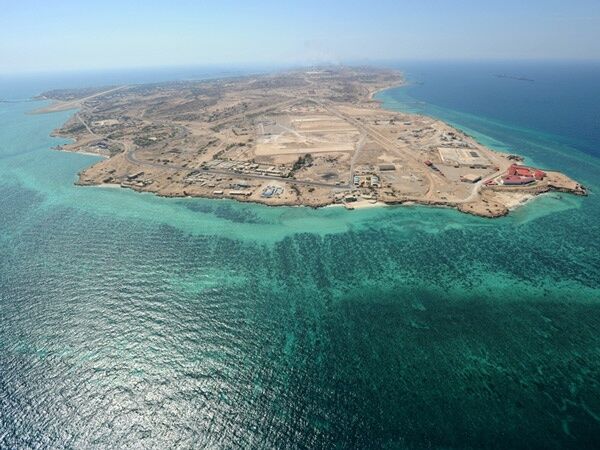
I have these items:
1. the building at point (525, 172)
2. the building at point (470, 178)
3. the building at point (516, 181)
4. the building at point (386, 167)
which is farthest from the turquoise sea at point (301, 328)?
the building at point (386, 167)

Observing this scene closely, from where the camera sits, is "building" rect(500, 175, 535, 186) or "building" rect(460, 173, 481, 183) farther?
"building" rect(460, 173, 481, 183)

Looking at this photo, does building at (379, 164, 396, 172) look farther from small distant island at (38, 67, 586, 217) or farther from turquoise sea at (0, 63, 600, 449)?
turquoise sea at (0, 63, 600, 449)

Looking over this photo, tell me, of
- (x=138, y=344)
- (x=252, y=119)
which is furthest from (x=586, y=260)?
(x=252, y=119)

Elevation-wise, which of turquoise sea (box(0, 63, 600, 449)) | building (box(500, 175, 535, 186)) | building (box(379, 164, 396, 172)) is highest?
building (box(379, 164, 396, 172))

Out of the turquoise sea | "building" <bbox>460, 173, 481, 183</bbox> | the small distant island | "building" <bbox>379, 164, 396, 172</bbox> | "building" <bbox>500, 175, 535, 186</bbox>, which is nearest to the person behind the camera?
the turquoise sea

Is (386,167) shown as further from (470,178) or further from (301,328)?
(301,328)

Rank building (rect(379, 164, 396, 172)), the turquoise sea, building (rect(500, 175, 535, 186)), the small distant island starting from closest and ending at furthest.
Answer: the turquoise sea
the small distant island
building (rect(500, 175, 535, 186))
building (rect(379, 164, 396, 172))

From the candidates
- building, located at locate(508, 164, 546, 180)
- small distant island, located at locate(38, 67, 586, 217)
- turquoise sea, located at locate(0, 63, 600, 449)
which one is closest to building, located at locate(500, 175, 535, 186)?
small distant island, located at locate(38, 67, 586, 217)

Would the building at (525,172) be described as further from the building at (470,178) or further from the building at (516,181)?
the building at (470,178)

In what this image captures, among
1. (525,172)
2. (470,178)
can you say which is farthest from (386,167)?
(525,172)
